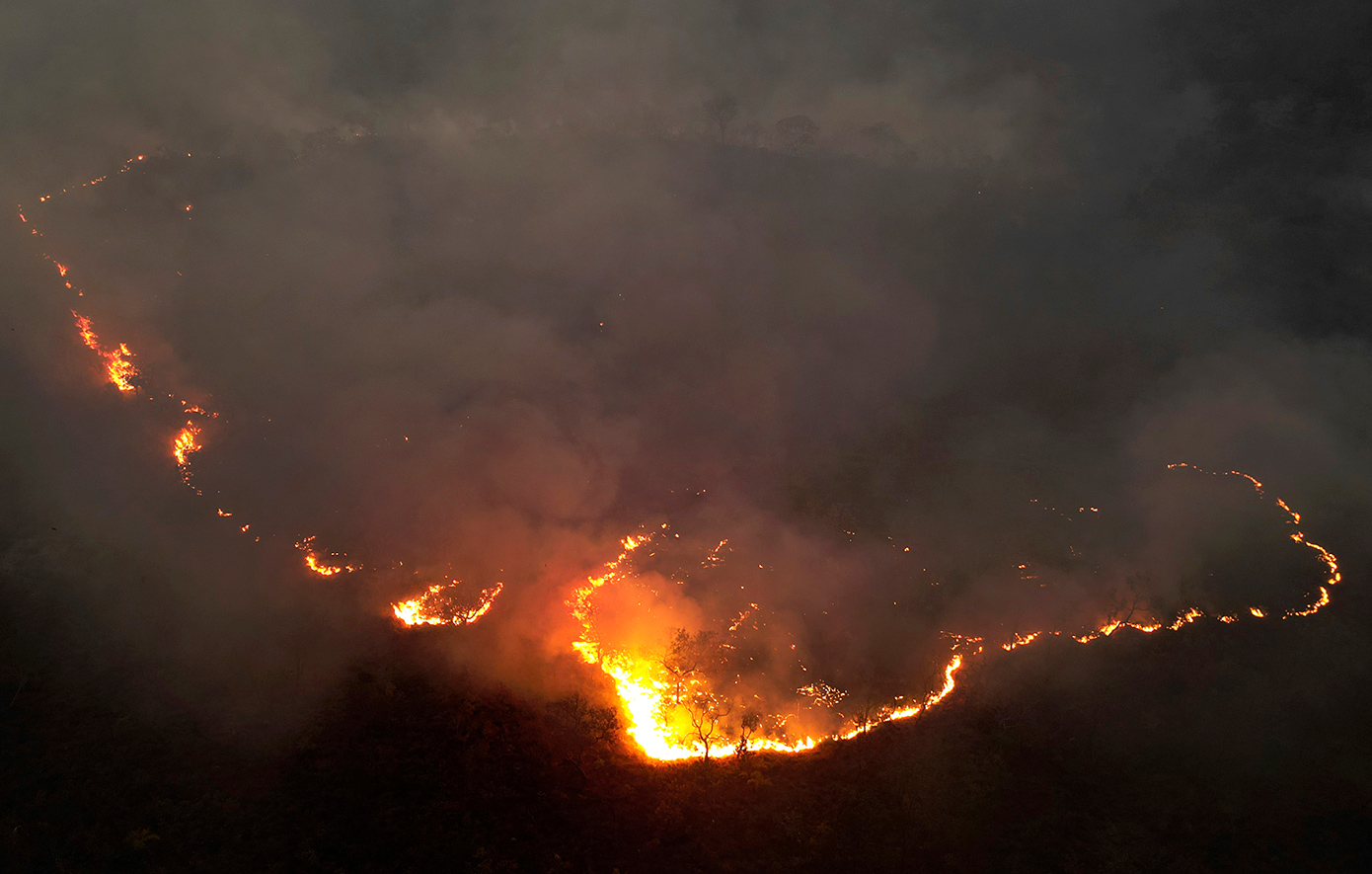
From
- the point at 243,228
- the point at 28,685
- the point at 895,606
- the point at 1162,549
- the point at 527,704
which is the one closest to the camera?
the point at 28,685

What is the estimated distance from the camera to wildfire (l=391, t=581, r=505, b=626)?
126 ft

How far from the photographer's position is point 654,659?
38.8m

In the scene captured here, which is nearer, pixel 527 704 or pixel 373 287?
pixel 527 704

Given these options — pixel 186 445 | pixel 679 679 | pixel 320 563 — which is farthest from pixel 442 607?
pixel 186 445

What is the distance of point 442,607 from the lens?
3922 centimetres

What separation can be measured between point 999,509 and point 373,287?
159 feet

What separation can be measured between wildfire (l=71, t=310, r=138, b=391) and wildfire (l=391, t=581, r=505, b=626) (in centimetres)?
2447

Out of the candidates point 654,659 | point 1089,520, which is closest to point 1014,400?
point 1089,520

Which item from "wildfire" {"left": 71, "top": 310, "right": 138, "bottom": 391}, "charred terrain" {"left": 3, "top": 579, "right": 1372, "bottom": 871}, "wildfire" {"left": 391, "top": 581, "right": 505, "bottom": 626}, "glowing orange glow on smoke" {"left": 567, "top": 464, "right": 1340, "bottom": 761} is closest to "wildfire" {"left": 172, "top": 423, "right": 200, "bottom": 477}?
"wildfire" {"left": 71, "top": 310, "right": 138, "bottom": 391}

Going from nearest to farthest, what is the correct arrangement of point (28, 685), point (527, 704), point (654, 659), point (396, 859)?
point (396, 859) → point (28, 685) → point (527, 704) → point (654, 659)

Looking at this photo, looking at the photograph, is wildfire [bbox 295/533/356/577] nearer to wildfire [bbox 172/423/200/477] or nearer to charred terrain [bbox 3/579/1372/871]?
charred terrain [bbox 3/579/1372/871]

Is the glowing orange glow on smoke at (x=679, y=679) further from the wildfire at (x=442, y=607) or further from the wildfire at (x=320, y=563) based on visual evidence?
the wildfire at (x=320, y=563)

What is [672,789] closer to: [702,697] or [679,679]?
[702,697]

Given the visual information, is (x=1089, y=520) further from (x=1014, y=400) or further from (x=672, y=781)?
(x=672, y=781)
